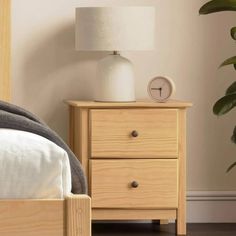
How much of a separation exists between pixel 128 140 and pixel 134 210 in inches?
12.0

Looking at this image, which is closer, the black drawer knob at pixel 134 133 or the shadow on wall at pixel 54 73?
the black drawer knob at pixel 134 133

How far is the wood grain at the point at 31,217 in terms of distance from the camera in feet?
4.77

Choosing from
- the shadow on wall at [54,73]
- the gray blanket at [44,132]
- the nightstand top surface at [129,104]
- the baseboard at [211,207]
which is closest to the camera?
the gray blanket at [44,132]

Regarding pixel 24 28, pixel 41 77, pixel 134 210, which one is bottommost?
pixel 134 210

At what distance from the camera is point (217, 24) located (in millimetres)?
3766

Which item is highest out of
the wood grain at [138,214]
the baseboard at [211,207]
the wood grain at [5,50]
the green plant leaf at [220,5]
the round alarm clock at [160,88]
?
the green plant leaf at [220,5]

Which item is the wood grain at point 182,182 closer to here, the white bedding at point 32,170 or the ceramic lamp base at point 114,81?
the ceramic lamp base at point 114,81

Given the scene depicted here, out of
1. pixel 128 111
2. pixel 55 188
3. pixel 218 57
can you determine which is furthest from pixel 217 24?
pixel 55 188

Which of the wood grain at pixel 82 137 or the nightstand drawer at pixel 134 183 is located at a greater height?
the wood grain at pixel 82 137

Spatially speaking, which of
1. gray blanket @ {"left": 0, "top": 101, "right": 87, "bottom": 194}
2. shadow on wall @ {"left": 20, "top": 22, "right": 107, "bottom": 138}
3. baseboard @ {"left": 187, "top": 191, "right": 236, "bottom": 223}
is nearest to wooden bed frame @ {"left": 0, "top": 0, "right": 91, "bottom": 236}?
gray blanket @ {"left": 0, "top": 101, "right": 87, "bottom": 194}

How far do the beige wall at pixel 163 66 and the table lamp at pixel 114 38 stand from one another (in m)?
0.28

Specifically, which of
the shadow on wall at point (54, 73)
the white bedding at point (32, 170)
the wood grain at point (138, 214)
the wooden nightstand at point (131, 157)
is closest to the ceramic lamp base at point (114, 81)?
the wooden nightstand at point (131, 157)

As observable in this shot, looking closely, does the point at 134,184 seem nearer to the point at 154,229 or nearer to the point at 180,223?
the point at 180,223

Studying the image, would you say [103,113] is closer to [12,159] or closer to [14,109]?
[14,109]
